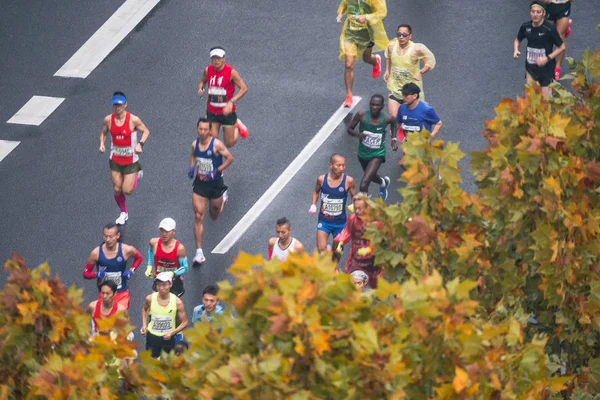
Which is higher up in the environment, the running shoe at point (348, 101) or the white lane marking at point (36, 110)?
the running shoe at point (348, 101)

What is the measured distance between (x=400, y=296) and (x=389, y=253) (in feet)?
6.81

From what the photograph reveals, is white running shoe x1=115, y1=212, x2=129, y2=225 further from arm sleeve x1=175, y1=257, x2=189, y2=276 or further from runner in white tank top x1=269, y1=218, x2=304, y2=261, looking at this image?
Answer: runner in white tank top x1=269, y1=218, x2=304, y2=261

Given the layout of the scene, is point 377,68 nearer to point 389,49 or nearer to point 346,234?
point 389,49

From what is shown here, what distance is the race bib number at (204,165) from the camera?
53.0 feet

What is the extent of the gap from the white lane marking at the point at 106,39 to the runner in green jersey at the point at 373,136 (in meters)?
5.71

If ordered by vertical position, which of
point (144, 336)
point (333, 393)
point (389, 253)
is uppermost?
point (333, 393)

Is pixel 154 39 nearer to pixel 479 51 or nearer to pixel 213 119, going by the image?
pixel 213 119

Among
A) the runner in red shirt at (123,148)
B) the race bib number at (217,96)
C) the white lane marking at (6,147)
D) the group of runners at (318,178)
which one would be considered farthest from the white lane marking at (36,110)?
the race bib number at (217,96)

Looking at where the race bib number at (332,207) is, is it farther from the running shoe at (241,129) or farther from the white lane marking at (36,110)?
the white lane marking at (36,110)

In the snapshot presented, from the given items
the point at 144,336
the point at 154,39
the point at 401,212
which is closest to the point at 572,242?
the point at 401,212

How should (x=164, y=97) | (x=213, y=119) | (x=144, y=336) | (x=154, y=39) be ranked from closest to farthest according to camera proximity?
1. (x=144, y=336)
2. (x=213, y=119)
3. (x=164, y=97)
4. (x=154, y=39)

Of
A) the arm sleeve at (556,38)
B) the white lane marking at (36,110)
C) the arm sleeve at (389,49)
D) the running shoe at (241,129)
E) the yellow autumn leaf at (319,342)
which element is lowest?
the white lane marking at (36,110)

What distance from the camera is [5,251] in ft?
54.4

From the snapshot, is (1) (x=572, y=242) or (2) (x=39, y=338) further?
(1) (x=572, y=242)
